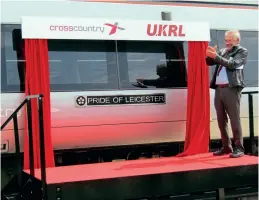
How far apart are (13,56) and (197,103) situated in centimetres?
227

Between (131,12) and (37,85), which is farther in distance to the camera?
(131,12)

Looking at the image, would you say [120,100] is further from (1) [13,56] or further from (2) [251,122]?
(2) [251,122]

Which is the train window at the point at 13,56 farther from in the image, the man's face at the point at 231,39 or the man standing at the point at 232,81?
the man's face at the point at 231,39

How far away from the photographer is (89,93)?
17.5 ft

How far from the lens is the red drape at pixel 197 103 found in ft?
18.5

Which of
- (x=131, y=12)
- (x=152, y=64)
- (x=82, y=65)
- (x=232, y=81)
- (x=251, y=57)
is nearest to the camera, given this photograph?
(x=232, y=81)

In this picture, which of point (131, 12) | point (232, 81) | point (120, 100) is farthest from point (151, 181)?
point (131, 12)

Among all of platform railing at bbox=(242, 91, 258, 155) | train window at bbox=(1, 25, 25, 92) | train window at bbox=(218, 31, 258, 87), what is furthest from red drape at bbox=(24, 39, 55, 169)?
train window at bbox=(218, 31, 258, 87)

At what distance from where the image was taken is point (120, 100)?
5430 millimetres

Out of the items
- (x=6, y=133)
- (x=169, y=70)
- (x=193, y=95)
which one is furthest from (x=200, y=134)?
(x=6, y=133)

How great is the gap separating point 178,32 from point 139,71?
2.21 ft

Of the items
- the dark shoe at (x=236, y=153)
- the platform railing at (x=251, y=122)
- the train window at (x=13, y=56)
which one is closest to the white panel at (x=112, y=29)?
the train window at (x=13, y=56)

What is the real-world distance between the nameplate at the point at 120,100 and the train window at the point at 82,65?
0.43 ft

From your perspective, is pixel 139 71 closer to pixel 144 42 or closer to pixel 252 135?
pixel 144 42
